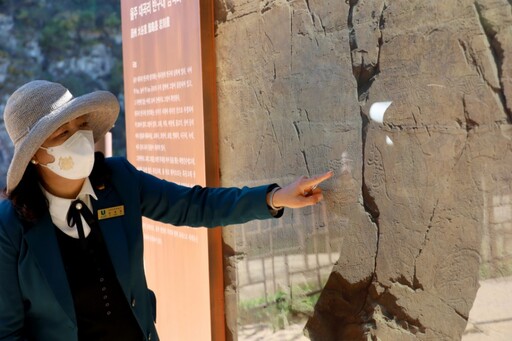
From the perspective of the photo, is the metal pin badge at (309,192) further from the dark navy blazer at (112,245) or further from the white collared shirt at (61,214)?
the white collared shirt at (61,214)

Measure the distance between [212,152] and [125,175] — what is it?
864mm

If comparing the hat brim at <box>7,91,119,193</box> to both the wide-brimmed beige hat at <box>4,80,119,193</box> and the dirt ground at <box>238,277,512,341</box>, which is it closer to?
the wide-brimmed beige hat at <box>4,80,119,193</box>

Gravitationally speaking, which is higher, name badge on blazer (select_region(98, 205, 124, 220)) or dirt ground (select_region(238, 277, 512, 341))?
name badge on blazer (select_region(98, 205, 124, 220))

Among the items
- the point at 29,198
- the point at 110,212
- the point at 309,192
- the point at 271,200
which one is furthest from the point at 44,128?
the point at 309,192

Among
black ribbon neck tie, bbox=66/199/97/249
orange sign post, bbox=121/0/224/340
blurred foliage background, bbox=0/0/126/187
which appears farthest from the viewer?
blurred foliage background, bbox=0/0/126/187

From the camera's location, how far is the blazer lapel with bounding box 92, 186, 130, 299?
1733mm

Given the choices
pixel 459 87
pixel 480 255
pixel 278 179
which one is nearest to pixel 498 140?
pixel 459 87

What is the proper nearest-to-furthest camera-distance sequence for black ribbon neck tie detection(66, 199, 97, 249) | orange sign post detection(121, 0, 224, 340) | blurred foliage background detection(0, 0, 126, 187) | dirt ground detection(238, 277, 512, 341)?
dirt ground detection(238, 277, 512, 341)
black ribbon neck tie detection(66, 199, 97, 249)
orange sign post detection(121, 0, 224, 340)
blurred foliage background detection(0, 0, 126, 187)

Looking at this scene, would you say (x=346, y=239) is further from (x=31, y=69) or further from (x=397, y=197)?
(x=31, y=69)

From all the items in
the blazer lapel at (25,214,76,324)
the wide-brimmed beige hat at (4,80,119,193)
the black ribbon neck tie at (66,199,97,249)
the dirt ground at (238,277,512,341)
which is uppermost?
the wide-brimmed beige hat at (4,80,119,193)

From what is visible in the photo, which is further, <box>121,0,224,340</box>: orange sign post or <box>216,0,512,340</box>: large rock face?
<box>121,0,224,340</box>: orange sign post

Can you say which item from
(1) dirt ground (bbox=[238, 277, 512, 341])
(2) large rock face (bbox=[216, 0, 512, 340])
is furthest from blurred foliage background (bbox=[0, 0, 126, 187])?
(1) dirt ground (bbox=[238, 277, 512, 341])

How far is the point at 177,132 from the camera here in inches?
115

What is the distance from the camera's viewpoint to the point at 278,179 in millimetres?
2383
